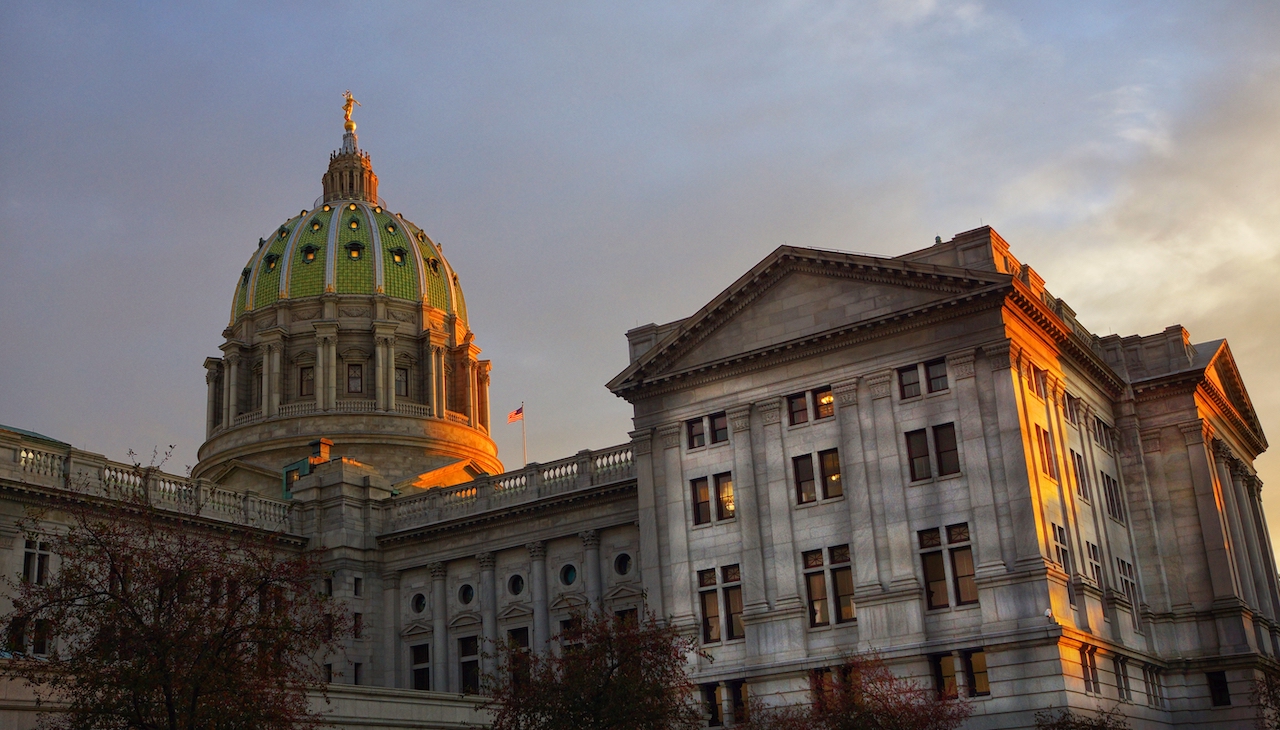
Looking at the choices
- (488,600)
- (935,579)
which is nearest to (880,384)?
(935,579)

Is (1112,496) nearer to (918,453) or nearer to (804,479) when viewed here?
(918,453)

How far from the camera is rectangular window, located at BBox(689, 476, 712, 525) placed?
53.8 metres

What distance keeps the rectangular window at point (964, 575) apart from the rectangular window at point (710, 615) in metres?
9.40

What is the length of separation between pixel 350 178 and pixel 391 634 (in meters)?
54.1

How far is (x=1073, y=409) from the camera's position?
5403 cm

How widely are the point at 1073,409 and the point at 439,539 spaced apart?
30116mm

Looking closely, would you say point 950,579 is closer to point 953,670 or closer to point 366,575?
point 953,670

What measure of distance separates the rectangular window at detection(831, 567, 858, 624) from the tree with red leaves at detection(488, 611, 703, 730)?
405 inches

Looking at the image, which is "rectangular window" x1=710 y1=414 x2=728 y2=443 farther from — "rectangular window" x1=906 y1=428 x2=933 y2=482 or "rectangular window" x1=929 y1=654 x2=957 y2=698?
"rectangular window" x1=929 y1=654 x2=957 y2=698

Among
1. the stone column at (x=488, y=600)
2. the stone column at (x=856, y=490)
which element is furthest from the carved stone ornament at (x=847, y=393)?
the stone column at (x=488, y=600)

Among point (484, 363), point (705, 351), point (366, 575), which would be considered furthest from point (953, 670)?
point (484, 363)

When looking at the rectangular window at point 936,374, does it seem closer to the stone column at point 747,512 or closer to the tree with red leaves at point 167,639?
the stone column at point 747,512

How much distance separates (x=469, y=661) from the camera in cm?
6481

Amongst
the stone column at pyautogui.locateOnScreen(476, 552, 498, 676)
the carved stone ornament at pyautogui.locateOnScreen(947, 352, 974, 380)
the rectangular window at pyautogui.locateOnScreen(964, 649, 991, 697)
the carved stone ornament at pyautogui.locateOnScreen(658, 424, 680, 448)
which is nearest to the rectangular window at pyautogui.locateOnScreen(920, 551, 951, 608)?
the rectangular window at pyautogui.locateOnScreen(964, 649, 991, 697)
